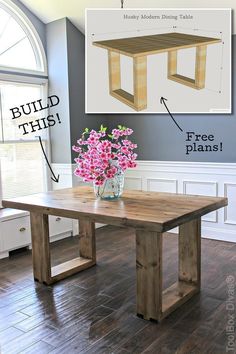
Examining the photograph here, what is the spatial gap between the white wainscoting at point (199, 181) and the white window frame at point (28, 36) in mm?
1165

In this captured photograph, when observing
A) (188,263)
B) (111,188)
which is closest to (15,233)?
(111,188)

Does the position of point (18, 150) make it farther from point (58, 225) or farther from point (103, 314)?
point (103, 314)

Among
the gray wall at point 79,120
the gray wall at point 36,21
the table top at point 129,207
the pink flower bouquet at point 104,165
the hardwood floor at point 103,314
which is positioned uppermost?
the gray wall at point 36,21

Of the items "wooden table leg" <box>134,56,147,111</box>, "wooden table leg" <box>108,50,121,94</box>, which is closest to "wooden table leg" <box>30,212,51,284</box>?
"wooden table leg" <box>108,50,121,94</box>

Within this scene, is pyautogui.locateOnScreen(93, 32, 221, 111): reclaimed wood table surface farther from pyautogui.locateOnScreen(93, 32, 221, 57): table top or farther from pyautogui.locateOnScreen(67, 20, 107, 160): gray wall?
pyautogui.locateOnScreen(67, 20, 107, 160): gray wall

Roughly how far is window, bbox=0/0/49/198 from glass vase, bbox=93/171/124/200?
5.15 ft

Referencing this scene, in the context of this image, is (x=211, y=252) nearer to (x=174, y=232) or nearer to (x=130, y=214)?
(x=174, y=232)

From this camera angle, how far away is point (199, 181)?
4.27 metres

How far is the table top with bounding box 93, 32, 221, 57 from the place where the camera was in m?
3.15

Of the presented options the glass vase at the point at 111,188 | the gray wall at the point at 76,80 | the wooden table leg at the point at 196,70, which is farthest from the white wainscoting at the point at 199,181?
the glass vase at the point at 111,188

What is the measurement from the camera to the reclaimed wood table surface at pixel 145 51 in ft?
10.4

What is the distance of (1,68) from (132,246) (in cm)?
238

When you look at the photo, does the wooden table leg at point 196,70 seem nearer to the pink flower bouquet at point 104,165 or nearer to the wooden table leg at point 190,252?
the pink flower bouquet at point 104,165

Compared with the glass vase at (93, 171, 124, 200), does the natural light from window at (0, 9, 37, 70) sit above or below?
above
